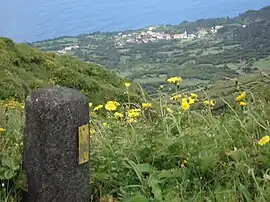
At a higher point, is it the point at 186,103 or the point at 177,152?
the point at 186,103

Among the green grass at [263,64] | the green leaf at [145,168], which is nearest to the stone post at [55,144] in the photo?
the green leaf at [145,168]

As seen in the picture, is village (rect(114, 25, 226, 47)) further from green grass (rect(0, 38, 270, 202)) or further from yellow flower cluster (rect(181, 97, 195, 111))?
green grass (rect(0, 38, 270, 202))

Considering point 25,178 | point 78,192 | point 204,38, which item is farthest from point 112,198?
point 204,38

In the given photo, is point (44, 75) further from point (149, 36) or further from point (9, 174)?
point (149, 36)

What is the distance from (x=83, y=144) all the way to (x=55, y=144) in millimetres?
226

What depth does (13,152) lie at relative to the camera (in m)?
4.80

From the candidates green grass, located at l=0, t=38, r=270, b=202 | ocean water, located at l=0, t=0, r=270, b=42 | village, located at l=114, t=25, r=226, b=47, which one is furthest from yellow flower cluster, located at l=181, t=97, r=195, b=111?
village, located at l=114, t=25, r=226, b=47

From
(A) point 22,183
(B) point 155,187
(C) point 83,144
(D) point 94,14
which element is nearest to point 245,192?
(B) point 155,187

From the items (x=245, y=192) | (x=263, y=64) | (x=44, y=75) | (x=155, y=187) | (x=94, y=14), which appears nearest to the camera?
(x=245, y=192)

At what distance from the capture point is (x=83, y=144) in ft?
14.5

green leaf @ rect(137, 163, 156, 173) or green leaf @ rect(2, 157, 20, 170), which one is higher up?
green leaf @ rect(2, 157, 20, 170)

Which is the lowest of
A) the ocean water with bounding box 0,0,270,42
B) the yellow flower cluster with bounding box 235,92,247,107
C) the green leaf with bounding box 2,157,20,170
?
the ocean water with bounding box 0,0,270,42

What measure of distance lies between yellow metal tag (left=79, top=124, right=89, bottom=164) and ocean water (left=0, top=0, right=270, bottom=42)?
4068 inches

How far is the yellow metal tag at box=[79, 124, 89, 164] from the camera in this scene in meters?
4.39
